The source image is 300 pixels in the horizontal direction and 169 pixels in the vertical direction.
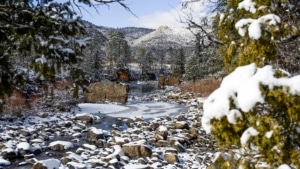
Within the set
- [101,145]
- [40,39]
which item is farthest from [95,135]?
[40,39]

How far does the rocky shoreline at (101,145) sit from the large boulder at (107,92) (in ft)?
32.7

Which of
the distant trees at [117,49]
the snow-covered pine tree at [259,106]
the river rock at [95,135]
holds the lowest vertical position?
the river rock at [95,135]

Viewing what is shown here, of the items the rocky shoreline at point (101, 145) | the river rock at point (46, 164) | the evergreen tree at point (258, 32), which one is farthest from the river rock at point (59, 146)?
the evergreen tree at point (258, 32)

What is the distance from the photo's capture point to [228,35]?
3377 millimetres

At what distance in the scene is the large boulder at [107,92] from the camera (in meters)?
27.8

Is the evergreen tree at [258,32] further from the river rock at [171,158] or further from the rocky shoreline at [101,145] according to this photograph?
the river rock at [171,158]

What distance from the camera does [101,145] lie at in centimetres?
1317

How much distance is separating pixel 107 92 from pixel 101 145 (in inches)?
606

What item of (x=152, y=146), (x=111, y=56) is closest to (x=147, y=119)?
Answer: (x=152, y=146)

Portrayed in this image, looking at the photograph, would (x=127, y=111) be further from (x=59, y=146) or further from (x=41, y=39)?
(x=41, y=39)

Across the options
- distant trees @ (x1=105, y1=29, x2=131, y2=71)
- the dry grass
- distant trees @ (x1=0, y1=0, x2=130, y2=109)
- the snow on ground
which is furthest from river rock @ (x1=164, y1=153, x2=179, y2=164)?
distant trees @ (x1=105, y1=29, x2=131, y2=71)

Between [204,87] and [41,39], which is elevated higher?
[41,39]

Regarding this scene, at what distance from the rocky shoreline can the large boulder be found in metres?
9.95

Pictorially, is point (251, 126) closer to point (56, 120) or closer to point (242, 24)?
point (242, 24)
